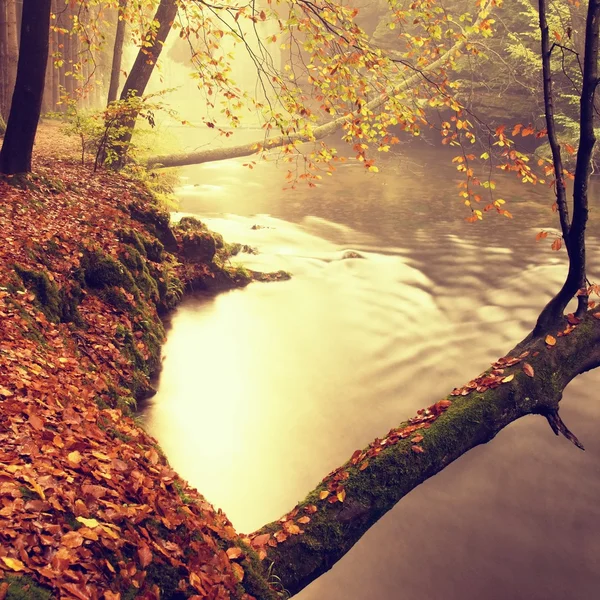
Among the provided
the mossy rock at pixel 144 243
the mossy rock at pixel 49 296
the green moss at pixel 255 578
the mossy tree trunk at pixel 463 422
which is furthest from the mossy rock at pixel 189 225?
the green moss at pixel 255 578

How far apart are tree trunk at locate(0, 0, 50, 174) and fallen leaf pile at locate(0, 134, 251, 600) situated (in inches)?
97.9

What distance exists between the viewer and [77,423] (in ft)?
14.7

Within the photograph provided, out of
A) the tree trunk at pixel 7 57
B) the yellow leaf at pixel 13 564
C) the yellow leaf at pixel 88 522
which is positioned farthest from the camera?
the tree trunk at pixel 7 57

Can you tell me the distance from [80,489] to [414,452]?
2868 mm

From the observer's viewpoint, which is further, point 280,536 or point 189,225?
point 189,225

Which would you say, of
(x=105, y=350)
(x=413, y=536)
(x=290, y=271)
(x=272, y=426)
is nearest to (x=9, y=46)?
(x=290, y=271)

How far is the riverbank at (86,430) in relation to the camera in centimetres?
311

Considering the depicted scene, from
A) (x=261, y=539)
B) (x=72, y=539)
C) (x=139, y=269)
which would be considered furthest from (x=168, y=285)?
(x=72, y=539)

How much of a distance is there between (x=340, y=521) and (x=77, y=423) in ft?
7.67

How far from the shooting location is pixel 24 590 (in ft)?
8.67

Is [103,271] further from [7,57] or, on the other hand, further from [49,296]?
[7,57]

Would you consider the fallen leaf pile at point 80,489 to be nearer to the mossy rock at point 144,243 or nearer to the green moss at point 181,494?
the green moss at point 181,494

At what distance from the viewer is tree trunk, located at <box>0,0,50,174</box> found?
26.4ft

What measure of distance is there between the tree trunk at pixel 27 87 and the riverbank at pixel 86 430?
449mm
